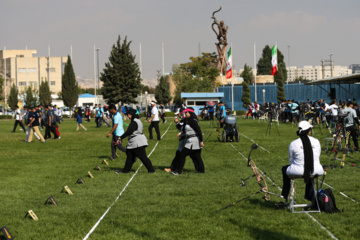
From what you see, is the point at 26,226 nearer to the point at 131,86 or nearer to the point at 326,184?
the point at 326,184

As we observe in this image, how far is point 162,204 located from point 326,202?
2881 mm

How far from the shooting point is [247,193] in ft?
34.2

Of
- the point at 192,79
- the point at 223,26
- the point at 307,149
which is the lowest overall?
the point at 307,149

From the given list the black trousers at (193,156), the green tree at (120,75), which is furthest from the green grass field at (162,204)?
the green tree at (120,75)

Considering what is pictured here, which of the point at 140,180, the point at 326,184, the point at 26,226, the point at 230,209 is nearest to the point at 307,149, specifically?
the point at 230,209

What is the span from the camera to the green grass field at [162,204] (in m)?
7.45

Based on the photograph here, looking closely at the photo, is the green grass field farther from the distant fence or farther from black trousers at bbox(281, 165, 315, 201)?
Result: the distant fence

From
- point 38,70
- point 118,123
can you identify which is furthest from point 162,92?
point 118,123

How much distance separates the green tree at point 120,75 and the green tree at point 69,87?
35.6 feet

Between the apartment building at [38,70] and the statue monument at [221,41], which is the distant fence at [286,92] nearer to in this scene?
the statue monument at [221,41]

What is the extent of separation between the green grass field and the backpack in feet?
0.50

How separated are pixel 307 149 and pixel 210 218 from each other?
188cm

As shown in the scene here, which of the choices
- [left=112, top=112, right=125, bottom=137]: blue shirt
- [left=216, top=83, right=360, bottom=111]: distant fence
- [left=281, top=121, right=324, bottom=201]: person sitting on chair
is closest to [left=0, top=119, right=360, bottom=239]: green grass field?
[left=281, top=121, right=324, bottom=201]: person sitting on chair

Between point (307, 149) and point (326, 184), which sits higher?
point (307, 149)
